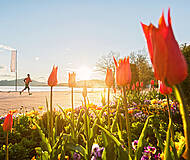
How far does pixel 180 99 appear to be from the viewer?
519 mm

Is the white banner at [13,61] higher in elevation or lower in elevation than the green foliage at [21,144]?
higher

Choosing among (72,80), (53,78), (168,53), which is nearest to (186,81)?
(72,80)

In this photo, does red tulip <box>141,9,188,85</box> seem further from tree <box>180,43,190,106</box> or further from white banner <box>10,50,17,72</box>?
white banner <box>10,50,17,72</box>

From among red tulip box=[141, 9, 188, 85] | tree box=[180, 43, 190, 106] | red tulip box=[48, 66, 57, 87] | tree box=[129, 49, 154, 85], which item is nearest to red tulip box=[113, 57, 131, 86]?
red tulip box=[141, 9, 188, 85]

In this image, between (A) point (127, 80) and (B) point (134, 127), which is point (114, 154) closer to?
(A) point (127, 80)

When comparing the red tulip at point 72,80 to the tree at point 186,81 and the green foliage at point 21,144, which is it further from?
the tree at point 186,81

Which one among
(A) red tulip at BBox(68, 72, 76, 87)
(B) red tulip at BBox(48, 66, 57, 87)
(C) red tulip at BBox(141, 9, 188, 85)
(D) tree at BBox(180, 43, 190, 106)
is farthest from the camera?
(D) tree at BBox(180, 43, 190, 106)

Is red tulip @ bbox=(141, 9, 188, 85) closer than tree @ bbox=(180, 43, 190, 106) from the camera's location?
Yes

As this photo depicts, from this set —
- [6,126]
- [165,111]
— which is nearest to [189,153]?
[6,126]

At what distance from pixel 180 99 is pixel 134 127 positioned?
9.07 ft

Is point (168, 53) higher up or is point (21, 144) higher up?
point (168, 53)

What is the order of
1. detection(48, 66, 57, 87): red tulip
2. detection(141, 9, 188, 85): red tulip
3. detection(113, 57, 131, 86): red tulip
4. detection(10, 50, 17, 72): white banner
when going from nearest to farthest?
detection(141, 9, 188, 85): red tulip < detection(113, 57, 131, 86): red tulip < detection(48, 66, 57, 87): red tulip < detection(10, 50, 17, 72): white banner

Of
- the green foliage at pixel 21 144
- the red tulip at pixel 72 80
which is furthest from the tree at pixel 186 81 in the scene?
the green foliage at pixel 21 144

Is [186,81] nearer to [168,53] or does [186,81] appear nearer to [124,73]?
[124,73]
